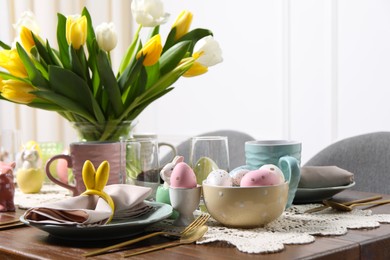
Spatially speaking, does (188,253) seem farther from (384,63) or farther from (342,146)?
(384,63)

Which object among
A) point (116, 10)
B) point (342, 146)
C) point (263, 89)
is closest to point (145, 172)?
point (342, 146)

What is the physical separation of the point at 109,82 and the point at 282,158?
39 centimetres

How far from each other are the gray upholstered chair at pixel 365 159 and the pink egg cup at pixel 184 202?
740 millimetres

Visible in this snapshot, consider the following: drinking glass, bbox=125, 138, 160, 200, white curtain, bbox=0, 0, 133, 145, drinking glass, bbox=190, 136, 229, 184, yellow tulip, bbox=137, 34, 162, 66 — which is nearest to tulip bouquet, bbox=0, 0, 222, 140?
yellow tulip, bbox=137, 34, 162, 66

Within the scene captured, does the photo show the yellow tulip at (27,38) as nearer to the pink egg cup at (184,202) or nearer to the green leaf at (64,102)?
the green leaf at (64,102)

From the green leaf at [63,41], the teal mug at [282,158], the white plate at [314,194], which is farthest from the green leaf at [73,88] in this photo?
the white plate at [314,194]

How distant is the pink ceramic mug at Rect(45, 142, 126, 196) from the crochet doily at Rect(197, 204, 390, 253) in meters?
0.26

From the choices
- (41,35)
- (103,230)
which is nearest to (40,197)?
(103,230)

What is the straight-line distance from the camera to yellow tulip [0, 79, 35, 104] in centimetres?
133

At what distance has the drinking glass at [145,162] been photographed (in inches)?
49.7

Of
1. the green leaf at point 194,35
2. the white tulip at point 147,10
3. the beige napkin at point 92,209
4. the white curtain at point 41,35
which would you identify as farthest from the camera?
the white curtain at point 41,35

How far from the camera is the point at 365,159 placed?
5.80 ft

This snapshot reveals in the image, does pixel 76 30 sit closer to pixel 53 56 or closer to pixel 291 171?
pixel 53 56

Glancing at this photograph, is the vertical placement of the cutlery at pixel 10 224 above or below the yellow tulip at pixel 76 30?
below
